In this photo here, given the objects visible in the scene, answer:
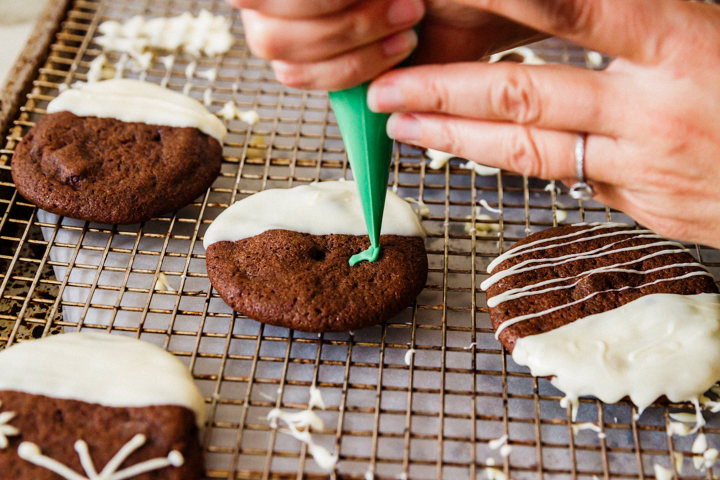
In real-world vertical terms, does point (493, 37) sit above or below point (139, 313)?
above

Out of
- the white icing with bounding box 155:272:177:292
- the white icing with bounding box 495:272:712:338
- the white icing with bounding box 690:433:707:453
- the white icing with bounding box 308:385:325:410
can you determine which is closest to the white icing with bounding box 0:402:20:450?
the white icing with bounding box 155:272:177:292

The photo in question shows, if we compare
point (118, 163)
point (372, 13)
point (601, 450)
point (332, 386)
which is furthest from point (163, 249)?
point (601, 450)

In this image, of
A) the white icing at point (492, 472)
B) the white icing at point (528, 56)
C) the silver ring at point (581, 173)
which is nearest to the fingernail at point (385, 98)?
the silver ring at point (581, 173)

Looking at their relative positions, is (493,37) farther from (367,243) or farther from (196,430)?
(196,430)

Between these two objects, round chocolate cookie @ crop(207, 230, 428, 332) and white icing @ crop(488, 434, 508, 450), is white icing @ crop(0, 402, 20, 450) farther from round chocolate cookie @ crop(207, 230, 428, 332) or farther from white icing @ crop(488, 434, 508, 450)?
white icing @ crop(488, 434, 508, 450)

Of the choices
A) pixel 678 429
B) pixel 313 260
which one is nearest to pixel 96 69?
pixel 313 260

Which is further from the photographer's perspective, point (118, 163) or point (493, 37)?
point (118, 163)
